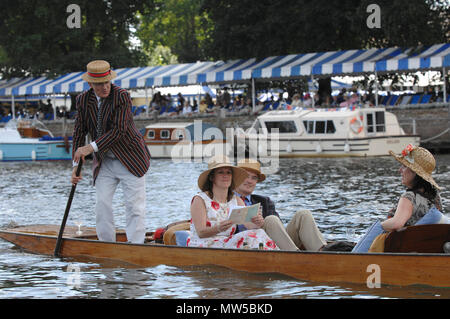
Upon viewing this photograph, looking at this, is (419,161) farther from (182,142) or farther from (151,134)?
(151,134)

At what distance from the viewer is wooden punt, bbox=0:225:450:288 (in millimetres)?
7652

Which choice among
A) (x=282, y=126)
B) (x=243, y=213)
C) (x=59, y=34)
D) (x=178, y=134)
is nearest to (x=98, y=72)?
(x=243, y=213)

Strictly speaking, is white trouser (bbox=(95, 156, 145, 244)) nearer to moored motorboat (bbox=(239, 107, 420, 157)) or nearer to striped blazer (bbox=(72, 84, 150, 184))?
striped blazer (bbox=(72, 84, 150, 184))

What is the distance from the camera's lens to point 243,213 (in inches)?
308

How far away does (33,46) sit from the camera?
45.2 meters

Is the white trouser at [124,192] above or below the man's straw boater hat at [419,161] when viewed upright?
below

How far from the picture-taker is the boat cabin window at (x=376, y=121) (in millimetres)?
31453

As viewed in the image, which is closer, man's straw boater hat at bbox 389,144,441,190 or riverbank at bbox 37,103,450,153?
man's straw boater hat at bbox 389,144,441,190

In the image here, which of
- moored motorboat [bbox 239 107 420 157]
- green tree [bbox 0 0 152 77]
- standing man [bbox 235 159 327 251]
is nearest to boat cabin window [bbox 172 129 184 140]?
moored motorboat [bbox 239 107 420 157]

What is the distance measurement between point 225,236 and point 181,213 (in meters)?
6.90

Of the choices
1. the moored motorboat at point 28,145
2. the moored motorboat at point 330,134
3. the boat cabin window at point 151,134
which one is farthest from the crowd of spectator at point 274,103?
the moored motorboat at point 28,145

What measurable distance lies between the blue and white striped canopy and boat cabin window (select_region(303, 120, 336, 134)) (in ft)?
10.1

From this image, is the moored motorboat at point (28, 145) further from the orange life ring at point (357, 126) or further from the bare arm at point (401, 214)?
the bare arm at point (401, 214)

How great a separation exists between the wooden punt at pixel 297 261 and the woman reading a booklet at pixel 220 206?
174 millimetres
